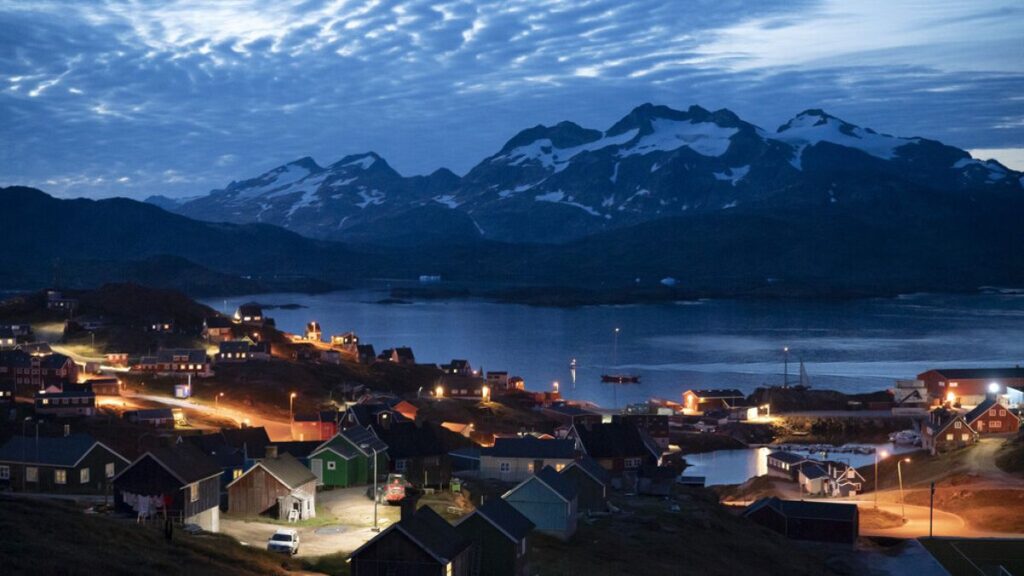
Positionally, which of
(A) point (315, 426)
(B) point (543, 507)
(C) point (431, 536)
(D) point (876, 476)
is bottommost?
(D) point (876, 476)

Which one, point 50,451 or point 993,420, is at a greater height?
point 50,451

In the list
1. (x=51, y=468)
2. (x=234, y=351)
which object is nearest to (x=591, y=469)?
(x=51, y=468)

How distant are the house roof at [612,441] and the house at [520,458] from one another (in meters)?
4.73

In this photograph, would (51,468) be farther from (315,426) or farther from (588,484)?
(315,426)

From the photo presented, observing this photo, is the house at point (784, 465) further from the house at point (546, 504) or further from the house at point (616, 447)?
the house at point (546, 504)

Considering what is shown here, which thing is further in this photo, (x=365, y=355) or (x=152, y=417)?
(x=365, y=355)

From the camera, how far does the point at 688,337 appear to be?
106562mm

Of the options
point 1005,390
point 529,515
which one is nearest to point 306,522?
point 529,515

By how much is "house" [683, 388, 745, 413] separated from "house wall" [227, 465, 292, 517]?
36288 mm

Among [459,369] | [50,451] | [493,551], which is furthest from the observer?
[459,369]

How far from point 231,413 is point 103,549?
29941 mm

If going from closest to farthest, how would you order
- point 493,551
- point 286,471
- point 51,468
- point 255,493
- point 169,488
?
point 493,551 < point 169,488 < point 255,493 < point 286,471 < point 51,468

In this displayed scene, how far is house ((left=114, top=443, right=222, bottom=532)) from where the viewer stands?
69.4 feet

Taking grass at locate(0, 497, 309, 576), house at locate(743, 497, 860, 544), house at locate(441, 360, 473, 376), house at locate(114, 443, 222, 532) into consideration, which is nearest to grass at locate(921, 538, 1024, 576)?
house at locate(743, 497, 860, 544)
